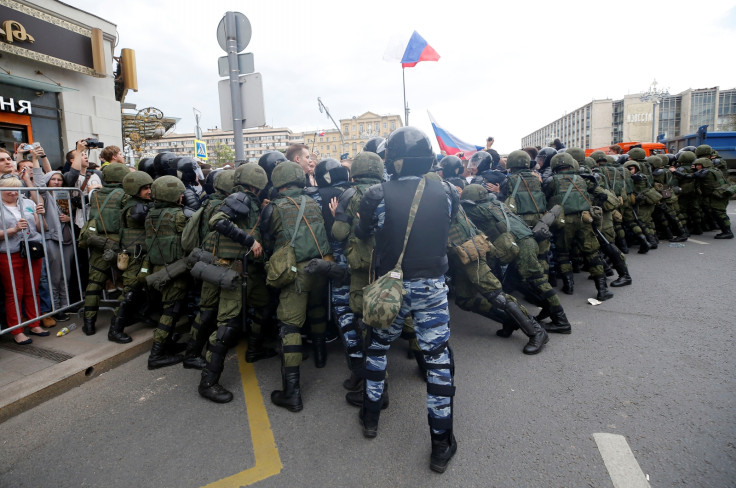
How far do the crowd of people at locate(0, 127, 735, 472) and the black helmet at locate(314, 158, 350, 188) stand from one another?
14mm

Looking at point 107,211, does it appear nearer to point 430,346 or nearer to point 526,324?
Answer: point 430,346

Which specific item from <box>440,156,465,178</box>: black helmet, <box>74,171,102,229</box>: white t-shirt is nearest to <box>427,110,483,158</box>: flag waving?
<box>440,156,465,178</box>: black helmet

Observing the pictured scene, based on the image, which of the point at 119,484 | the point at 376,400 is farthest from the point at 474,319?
the point at 119,484

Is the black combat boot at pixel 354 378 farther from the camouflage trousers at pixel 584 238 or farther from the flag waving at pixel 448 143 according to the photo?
the flag waving at pixel 448 143

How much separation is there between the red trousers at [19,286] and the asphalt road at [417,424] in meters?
1.37

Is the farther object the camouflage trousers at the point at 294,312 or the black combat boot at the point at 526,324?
the black combat boot at the point at 526,324

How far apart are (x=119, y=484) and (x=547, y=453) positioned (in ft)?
8.46

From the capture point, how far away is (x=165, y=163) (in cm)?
475

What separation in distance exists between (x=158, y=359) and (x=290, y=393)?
162 centimetres

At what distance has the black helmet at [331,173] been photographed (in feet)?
13.3

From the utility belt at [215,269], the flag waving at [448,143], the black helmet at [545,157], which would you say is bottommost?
the utility belt at [215,269]

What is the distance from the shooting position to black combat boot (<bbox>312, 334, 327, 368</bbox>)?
149 inches

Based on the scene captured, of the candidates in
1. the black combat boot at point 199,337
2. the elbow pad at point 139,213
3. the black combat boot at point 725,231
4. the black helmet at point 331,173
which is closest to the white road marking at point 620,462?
the black helmet at point 331,173

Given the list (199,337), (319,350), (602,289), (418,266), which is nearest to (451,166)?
(602,289)
